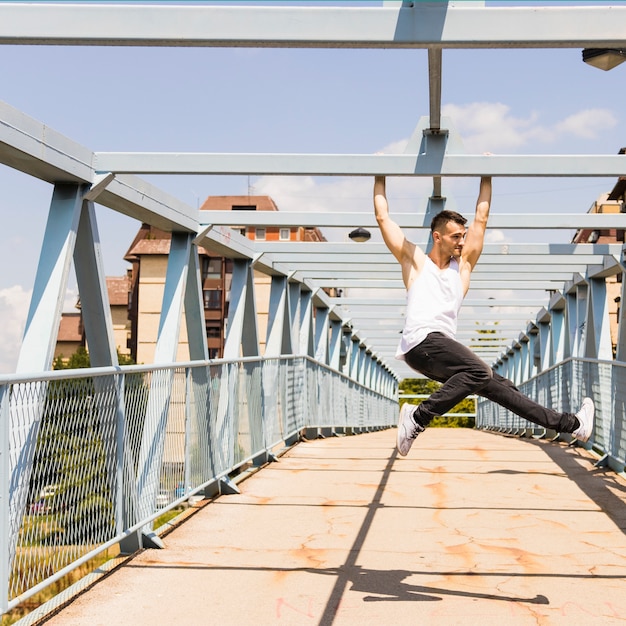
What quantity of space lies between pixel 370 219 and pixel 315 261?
392 cm

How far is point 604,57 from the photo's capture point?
Result: 4.81 m

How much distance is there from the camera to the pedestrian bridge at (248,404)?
14.9ft

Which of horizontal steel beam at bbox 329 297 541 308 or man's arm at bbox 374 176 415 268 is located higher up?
horizontal steel beam at bbox 329 297 541 308

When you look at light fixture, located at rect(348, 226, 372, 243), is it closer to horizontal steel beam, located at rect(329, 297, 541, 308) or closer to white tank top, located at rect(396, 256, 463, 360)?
white tank top, located at rect(396, 256, 463, 360)

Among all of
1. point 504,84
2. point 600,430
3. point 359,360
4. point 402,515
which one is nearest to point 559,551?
point 402,515

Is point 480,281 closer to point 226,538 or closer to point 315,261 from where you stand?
point 315,261

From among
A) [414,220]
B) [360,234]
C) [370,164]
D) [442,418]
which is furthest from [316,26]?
[442,418]

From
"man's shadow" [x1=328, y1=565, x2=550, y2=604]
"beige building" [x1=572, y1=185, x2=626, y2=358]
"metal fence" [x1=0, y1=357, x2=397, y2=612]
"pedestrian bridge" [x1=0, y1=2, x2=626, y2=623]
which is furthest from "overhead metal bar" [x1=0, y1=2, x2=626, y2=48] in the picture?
"beige building" [x1=572, y1=185, x2=626, y2=358]

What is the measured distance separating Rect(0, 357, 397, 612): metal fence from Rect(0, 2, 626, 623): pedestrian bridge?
2 centimetres

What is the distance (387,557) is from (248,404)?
163 inches

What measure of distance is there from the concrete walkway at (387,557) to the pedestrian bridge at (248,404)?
31 mm

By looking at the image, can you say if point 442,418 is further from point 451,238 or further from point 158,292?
point 451,238

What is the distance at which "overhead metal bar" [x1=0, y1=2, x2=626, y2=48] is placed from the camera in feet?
15.0

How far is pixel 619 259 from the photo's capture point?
1240cm
